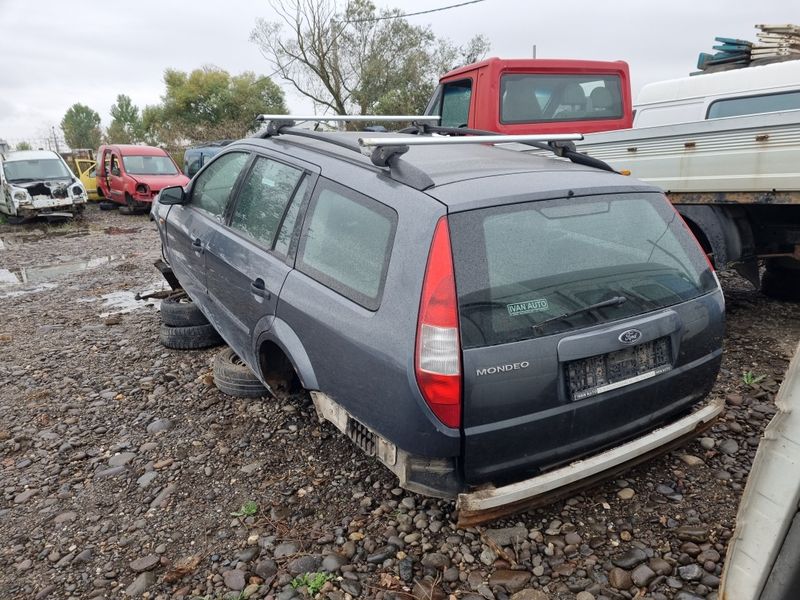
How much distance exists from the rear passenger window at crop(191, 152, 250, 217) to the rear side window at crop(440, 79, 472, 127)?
10.2ft

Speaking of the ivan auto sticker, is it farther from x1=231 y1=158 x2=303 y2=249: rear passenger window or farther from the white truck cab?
the white truck cab

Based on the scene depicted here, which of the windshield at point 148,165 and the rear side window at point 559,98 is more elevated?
the rear side window at point 559,98

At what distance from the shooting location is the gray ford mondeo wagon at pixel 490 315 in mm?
2119

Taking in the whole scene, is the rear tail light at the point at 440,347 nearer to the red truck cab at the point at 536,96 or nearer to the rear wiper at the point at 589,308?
the rear wiper at the point at 589,308

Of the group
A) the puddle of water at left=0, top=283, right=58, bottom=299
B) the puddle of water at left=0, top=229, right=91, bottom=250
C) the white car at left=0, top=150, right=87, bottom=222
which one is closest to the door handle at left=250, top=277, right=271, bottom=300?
the puddle of water at left=0, top=283, right=58, bottom=299

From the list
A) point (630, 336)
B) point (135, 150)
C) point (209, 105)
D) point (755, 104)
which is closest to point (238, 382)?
point (630, 336)

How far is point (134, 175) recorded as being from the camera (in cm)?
1533

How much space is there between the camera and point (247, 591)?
2283mm

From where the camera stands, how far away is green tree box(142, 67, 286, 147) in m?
32.9

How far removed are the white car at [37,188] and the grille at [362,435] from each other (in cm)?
1432

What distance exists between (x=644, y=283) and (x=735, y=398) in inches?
66.1

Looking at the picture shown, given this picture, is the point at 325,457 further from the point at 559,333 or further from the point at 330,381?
the point at 559,333

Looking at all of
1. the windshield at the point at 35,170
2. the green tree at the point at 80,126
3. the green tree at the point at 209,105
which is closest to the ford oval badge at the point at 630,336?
the windshield at the point at 35,170

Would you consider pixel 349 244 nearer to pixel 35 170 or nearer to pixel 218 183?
pixel 218 183
